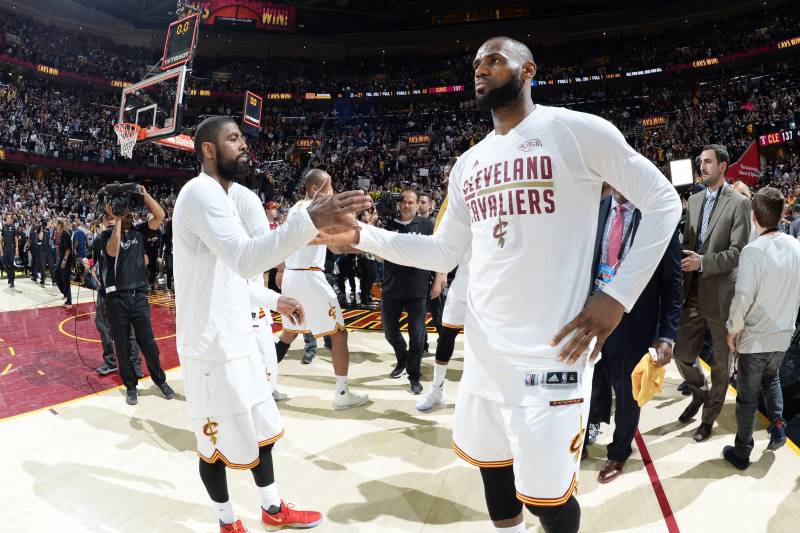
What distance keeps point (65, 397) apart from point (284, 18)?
100 feet

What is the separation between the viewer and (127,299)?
4.91m

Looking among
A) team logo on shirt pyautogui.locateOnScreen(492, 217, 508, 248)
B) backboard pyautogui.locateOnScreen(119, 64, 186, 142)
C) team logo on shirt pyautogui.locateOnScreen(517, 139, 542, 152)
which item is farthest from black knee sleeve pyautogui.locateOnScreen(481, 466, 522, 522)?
backboard pyautogui.locateOnScreen(119, 64, 186, 142)

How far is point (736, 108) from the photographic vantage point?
23.2m

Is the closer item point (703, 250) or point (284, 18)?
point (703, 250)

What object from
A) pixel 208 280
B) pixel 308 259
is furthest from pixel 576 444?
pixel 308 259

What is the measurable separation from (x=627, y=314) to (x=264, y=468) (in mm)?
2374

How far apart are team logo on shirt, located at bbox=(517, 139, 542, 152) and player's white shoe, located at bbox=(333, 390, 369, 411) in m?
3.31

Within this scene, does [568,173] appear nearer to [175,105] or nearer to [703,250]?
[703,250]

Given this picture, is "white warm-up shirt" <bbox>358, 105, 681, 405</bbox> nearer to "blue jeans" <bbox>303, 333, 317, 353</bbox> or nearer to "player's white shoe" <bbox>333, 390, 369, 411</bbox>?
"player's white shoe" <bbox>333, 390, 369, 411</bbox>

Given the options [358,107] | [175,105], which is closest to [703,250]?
[175,105]

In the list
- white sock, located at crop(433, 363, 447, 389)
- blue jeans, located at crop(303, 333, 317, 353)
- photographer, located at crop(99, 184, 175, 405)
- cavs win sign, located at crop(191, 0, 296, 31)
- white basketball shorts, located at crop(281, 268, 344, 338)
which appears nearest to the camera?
white sock, located at crop(433, 363, 447, 389)

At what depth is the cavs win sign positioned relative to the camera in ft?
95.9

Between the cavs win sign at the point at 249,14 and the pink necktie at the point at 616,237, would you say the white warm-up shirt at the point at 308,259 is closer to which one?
the pink necktie at the point at 616,237

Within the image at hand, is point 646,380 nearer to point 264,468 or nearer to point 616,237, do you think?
point 616,237
